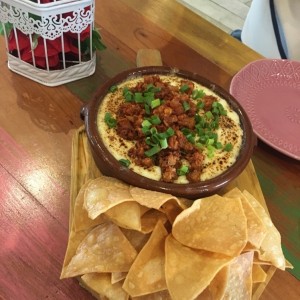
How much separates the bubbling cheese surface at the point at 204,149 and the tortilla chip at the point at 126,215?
85mm

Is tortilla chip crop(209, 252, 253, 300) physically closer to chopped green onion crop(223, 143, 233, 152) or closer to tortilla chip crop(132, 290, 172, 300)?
tortilla chip crop(132, 290, 172, 300)

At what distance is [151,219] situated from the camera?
0.89 metres

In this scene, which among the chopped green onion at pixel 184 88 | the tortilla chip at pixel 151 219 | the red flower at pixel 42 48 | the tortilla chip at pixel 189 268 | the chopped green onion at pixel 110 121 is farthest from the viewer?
the red flower at pixel 42 48

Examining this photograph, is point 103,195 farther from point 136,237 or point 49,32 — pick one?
point 49,32

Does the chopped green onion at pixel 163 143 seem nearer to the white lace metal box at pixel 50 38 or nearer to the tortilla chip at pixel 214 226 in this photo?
the tortilla chip at pixel 214 226

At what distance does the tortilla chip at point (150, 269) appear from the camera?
796 millimetres

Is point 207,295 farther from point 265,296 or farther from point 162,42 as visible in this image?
point 162,42

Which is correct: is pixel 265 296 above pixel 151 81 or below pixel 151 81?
below

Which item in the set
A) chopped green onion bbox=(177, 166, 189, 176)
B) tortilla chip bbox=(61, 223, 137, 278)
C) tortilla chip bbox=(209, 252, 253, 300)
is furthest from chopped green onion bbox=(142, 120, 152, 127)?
tortilla chip bbox=(209, 252, 253, 300)

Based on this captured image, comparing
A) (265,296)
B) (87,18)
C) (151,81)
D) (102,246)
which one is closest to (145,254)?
(102,246)

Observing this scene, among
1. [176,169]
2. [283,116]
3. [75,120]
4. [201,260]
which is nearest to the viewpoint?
[201,260]

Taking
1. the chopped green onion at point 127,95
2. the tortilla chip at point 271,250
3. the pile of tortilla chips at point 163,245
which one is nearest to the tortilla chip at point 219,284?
the pile of tortilla chips at point 163,245

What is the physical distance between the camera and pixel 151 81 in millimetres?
1081

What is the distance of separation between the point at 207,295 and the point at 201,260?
2.6 inches
